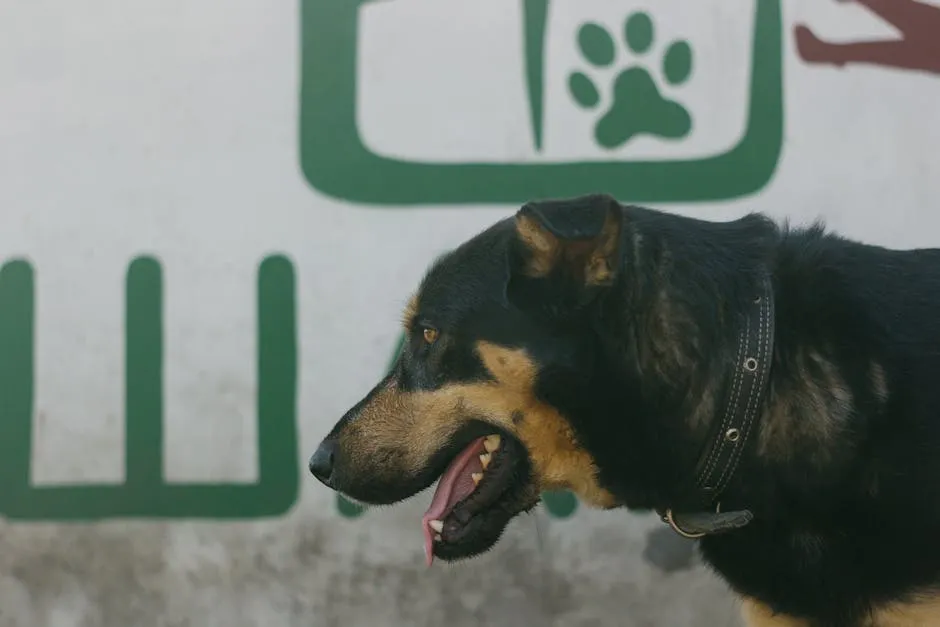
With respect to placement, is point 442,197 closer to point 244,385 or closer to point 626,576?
point 244,385

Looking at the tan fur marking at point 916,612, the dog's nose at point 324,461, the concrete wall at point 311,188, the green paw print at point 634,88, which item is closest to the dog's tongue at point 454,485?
the dog's nose at point 324,461

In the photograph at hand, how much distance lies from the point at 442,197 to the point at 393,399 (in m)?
1.18

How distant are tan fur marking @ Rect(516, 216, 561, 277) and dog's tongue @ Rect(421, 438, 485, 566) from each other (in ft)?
1.43

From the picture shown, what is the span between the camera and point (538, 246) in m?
1.90

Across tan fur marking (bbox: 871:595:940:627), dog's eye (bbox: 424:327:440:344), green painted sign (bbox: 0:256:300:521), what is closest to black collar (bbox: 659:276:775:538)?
tan fur marking (bbox: 871:595:940:627)

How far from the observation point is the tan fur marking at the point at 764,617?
78.8 inches

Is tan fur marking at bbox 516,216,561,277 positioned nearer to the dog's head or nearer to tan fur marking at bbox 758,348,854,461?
the dog's head

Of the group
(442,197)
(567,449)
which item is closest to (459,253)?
(567,449)

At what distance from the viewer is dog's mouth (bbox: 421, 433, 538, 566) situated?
203 centimetres

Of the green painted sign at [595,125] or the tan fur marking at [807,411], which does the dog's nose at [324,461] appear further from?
the green painted sign at [595,125]

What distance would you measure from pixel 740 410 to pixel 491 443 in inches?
21.8

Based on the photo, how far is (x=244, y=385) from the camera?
10.3 ft

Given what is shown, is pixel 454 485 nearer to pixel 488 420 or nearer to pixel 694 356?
pixel 488 420

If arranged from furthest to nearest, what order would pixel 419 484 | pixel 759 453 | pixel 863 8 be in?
pixel 863 8, pixel 419 484, pixel 759 453
